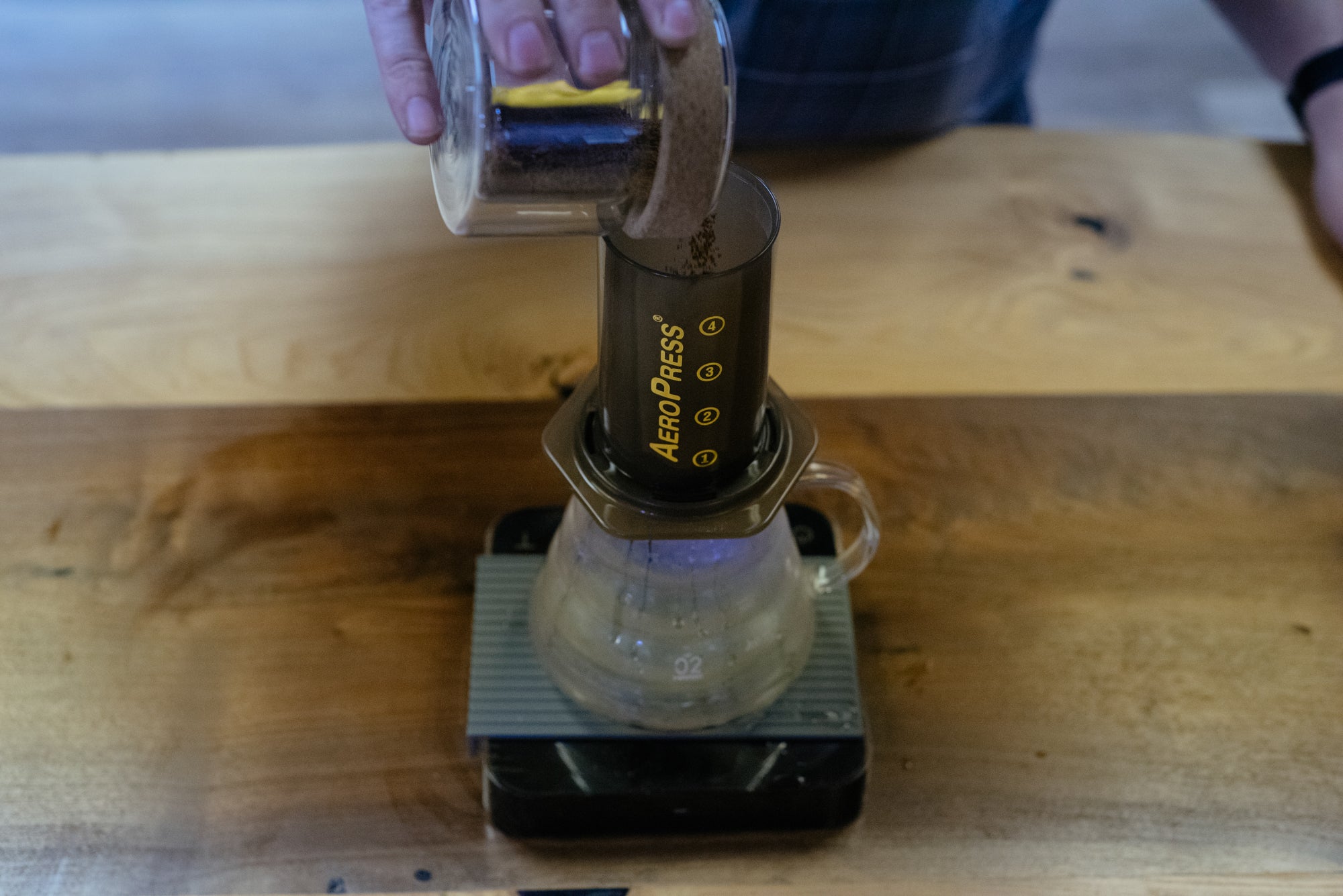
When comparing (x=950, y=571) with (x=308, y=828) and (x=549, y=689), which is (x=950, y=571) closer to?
(x=549, y=689)

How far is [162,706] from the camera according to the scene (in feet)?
1.89

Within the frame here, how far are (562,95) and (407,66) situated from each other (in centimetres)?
21

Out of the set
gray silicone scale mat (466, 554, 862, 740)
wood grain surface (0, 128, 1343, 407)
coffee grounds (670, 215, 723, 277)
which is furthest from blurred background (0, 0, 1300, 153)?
coffee grounds (670, 215, 723, 277)

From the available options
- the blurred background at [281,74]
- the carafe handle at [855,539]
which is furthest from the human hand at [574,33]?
the blurred background at [281,74]

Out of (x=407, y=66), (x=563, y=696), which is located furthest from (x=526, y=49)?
(x=563, y=696)

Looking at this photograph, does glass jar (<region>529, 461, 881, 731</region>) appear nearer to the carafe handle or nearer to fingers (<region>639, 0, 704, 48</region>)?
the carafe handle

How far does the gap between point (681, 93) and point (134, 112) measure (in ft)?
6.10

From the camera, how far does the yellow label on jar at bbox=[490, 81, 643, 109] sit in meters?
0.35

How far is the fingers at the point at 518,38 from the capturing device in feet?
Result: 1.12

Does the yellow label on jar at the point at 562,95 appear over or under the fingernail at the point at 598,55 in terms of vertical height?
under

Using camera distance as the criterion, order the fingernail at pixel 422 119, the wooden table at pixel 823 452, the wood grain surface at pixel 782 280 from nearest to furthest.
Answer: the fingernail at pixel 422 119 < the wooden table at pixel 823 452 < the wood grain surface at pixel 782 280

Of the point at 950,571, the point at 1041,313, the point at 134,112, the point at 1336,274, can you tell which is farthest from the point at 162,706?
the point at 134,112

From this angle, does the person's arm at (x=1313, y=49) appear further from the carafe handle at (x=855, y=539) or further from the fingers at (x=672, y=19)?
the fingers at (x=672, y=19)

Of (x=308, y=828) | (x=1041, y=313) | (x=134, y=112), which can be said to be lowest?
(x=134, y=112)
